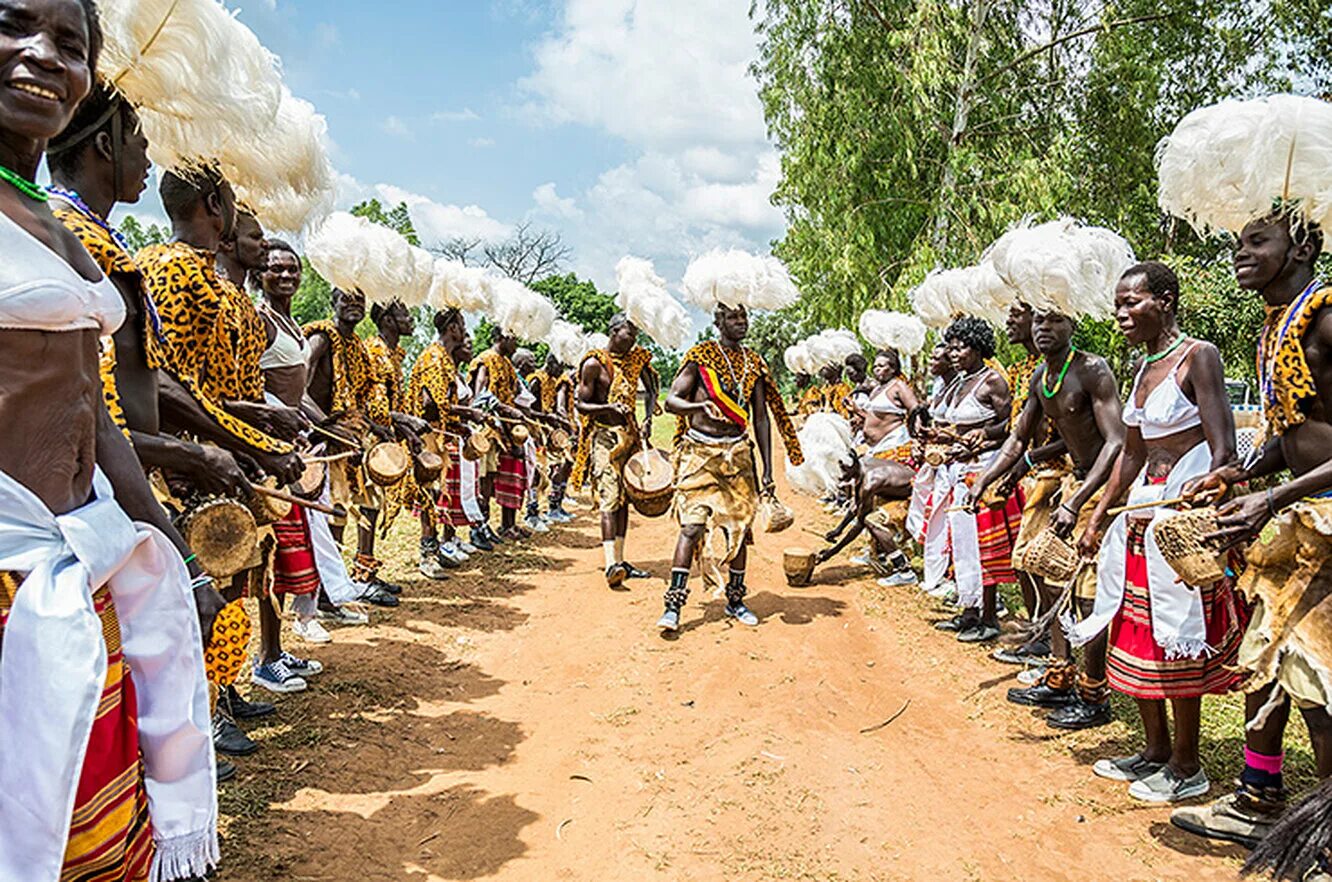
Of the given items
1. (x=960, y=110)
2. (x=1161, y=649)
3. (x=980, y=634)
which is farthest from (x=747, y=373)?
(x=960, y=110)

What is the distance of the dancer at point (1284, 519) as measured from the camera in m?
2.88

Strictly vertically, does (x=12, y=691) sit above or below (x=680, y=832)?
above

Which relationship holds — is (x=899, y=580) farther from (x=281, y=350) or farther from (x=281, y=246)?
(x=281, y=246)

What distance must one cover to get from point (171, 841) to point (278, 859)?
1376 millimetres

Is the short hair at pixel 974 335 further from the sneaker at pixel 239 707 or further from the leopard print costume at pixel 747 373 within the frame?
the sneaker at pixel 239 707

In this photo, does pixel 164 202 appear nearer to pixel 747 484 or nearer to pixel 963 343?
pixel 747 484

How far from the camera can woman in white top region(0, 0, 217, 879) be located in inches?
60.2

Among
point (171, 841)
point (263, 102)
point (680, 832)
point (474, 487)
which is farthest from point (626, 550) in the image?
point (171, 841)

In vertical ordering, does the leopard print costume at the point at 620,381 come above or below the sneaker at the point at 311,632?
above

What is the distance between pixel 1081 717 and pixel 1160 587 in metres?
1.21

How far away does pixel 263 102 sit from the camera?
316cm

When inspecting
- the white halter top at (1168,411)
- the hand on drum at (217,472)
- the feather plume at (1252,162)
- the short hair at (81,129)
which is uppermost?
the feather plume at (1252,162)

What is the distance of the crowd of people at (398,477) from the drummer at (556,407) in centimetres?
276

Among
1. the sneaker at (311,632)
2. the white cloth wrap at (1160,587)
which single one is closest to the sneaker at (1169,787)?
the white cloth wrap at (1160,587)
